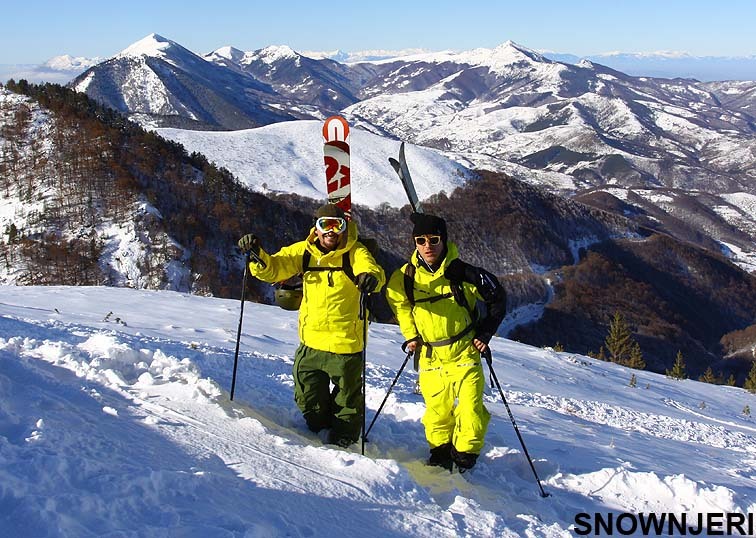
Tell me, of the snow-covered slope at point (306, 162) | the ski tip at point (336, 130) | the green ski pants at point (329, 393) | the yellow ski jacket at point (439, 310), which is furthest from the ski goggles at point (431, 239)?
the snow-covered slope at point (306, 162)

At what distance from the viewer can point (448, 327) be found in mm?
6043

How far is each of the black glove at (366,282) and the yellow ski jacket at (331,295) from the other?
0.33m

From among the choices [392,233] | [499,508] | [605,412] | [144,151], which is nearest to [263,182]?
[392,233]

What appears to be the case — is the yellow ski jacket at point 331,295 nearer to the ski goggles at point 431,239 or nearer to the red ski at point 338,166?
the ski goggles at point 431,239

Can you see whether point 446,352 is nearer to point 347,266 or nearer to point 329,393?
point 347,266

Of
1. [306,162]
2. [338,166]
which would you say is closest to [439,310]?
[338,166]

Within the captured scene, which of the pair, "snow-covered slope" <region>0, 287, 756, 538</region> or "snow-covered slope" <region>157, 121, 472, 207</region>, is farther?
"snow-covered slope" <region>157, 121, 472, 207</region>

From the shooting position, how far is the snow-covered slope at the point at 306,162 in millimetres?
78500

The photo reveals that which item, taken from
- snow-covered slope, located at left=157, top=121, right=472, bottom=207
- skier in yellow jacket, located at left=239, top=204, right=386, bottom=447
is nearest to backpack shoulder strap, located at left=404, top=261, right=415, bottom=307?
skier in yellow jacket, located at left=239, top=204, right=386, bottom=447

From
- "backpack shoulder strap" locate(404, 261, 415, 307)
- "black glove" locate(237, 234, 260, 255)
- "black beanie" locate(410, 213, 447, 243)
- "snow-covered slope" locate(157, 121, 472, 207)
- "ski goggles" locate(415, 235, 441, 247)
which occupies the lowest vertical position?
"backpack shoulder strap" locate(404, 261, 415, 307)

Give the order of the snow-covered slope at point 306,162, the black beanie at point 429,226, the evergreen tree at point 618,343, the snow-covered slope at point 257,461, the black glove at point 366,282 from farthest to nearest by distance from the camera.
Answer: the snow-covered slope at point 306,162 → the evergreen tree at point 618,343 → the black beanie at point 429,226 → the black glove at point 366,282 → the snow-covered slope at point 257,461

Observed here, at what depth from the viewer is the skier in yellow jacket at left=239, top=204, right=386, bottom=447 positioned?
20.1ft

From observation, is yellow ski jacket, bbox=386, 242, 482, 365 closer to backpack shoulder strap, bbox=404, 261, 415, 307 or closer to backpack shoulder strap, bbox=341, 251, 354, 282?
backpack shoulder strap, bbox=404, 261, 415, 307

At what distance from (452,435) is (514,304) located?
70.4 metres
